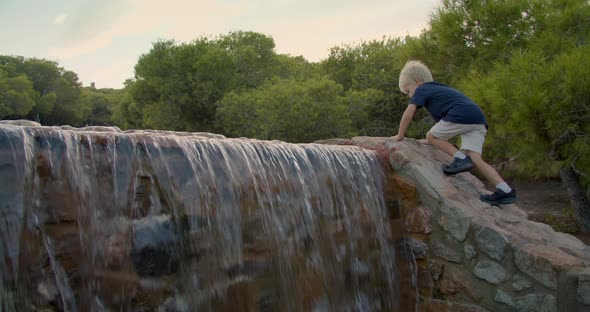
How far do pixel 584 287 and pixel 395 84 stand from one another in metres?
13.5

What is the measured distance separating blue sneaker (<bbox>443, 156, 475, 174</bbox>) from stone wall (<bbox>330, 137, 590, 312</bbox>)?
0.10 meters

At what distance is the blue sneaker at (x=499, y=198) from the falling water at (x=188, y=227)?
0.86 meters

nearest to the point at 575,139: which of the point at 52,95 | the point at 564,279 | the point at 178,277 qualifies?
the point at 564,279

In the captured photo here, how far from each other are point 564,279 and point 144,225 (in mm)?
2760

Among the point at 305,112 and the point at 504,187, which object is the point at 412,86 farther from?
Answer: the point at 305,112

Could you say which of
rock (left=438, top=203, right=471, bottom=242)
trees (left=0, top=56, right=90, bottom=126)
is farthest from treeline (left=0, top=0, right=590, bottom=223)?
rock (left=438, top=203, right=471, bottom=242)

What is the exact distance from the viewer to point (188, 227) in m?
2.52

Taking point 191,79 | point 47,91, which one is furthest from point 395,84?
point 47,91

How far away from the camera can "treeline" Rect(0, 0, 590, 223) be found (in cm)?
609

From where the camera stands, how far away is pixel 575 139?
6.45 meters

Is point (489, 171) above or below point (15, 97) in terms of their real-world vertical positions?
below

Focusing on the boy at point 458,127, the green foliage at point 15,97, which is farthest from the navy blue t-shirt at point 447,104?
the green foliage at point 15,97

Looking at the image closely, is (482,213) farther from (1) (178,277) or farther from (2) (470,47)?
(2) (470,47)

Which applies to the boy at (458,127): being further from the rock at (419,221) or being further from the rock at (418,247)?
the rock at (418,247)
